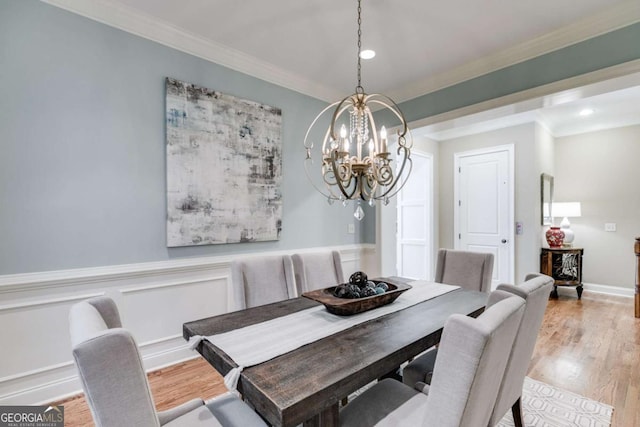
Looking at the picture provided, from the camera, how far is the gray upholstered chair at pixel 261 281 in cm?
194

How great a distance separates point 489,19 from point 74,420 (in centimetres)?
390

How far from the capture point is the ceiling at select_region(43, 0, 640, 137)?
6.99ft

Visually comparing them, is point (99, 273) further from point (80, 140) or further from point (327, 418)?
point (327, 418)

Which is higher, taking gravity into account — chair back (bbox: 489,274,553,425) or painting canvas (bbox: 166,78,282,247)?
painting canvas (bbox: 166,78,282,247)

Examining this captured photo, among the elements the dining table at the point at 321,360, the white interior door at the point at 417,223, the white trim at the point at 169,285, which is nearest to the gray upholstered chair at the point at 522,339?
the dining table at the point at 321,360

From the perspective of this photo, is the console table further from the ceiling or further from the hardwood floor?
the ceiling

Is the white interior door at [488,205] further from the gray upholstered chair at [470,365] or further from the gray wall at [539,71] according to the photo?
the gray upholstered chair at [470,365]

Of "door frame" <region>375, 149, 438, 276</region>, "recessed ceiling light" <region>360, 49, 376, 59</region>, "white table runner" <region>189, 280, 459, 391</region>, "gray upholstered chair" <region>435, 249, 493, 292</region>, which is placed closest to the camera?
"white table runner" <region>189, 280, 459, 391</region>

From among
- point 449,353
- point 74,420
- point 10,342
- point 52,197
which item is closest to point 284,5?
point 52,197

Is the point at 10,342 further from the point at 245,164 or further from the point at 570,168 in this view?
the point at 570,168

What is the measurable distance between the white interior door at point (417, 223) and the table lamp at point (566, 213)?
201cm

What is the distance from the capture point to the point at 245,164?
9.27 ft

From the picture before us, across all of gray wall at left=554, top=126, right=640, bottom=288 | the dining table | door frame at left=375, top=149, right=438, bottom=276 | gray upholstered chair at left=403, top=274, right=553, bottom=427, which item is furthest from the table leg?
gray wall at left=554, top=126, right=640, bottom=288

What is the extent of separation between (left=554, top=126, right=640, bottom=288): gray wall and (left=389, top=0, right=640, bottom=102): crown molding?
3.51 meters
